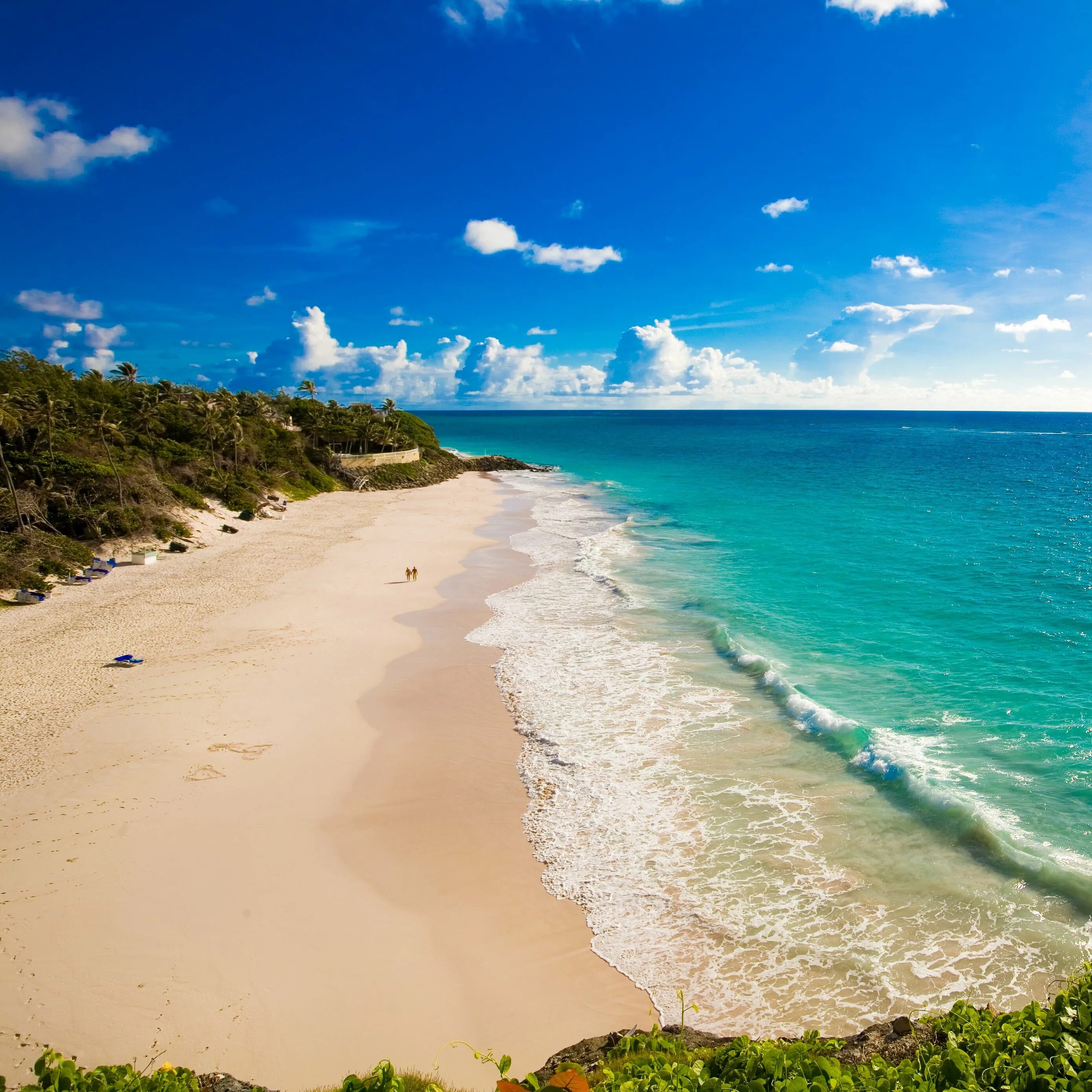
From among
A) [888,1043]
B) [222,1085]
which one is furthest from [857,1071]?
[222,1085]

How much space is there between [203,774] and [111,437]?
125 ft

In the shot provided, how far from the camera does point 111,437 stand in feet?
142

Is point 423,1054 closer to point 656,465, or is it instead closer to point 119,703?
point 119,703

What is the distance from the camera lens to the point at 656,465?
96.6 metres

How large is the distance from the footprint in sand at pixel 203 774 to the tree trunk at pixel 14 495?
2359cm

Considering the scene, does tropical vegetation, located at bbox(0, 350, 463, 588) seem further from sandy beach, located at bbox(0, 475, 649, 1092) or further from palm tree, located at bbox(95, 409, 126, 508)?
sandy beach, located at bbox(0, 475, 649, 1092)

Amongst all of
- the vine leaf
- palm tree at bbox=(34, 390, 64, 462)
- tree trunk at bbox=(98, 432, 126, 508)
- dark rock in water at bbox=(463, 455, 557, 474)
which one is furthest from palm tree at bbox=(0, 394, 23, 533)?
dark rock in water at bbox=(463, 455, 557, 474)

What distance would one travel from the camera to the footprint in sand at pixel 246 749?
627 inches

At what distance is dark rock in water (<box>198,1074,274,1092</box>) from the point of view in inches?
248

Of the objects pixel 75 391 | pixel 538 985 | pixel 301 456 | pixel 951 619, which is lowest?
pixel 538 985

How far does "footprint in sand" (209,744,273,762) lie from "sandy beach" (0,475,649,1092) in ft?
0.17

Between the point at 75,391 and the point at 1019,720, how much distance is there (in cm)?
6864

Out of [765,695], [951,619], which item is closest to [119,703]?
[765,695]

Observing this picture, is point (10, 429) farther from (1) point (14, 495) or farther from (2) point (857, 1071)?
(2) point (857, 1071)
